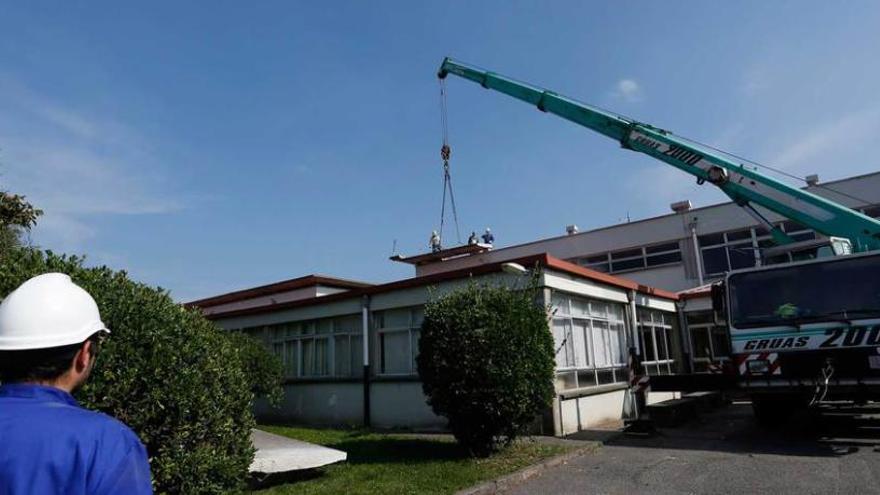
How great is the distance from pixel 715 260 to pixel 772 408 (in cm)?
1559

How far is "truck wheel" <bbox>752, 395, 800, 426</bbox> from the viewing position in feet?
37.8

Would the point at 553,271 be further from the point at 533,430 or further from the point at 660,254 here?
the point at 660,254

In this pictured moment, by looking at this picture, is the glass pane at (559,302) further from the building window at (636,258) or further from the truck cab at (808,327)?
the building window at (636,258)

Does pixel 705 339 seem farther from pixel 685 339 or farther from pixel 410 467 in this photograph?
pixel 410 467

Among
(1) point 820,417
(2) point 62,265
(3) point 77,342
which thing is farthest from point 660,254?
(3) point 77,342

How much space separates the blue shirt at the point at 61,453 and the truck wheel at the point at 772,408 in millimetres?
12261

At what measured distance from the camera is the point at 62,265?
5.07 m

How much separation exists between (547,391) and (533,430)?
2324 mm

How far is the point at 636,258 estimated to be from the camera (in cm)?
2858

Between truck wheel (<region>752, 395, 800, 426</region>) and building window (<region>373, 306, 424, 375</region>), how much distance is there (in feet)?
24.2

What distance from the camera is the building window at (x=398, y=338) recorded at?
563 inches

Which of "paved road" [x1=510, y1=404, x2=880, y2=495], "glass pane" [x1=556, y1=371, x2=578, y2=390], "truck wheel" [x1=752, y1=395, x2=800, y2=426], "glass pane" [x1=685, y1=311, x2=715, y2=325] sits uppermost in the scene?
"glass pane" [x1=685, y1=311, x2=715, y2=325]

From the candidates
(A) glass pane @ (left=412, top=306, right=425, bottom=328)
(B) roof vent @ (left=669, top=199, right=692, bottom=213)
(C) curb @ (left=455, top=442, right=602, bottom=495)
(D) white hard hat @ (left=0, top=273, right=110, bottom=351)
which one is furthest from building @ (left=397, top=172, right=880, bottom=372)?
(D) white hard hat @ (left=0, top=273, right=110, bottom=351)

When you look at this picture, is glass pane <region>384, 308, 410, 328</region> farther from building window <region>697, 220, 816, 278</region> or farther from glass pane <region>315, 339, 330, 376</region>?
building window <region>697, 220, 816, 278</region>
